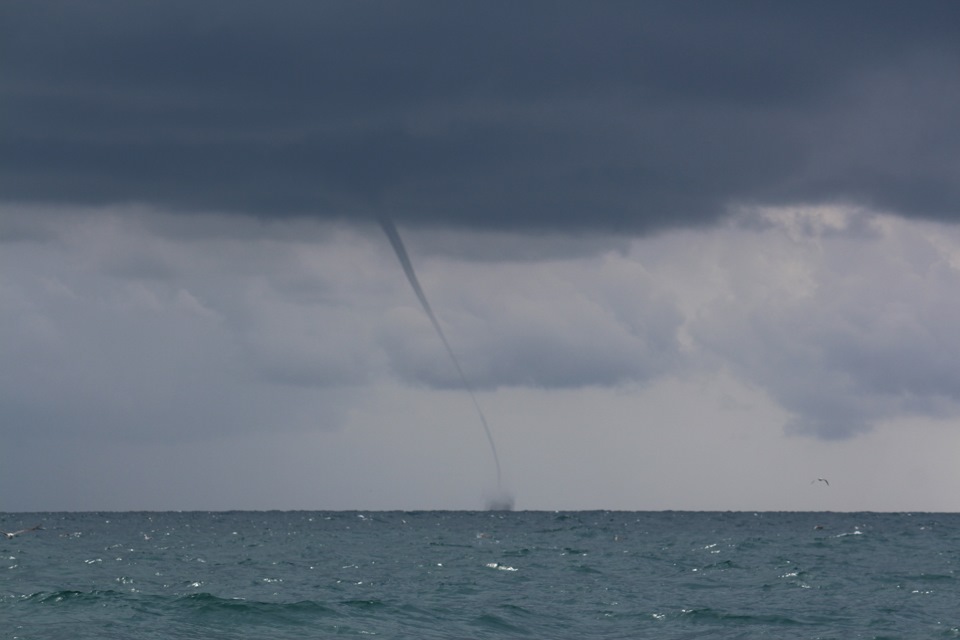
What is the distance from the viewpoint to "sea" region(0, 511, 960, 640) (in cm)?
4922

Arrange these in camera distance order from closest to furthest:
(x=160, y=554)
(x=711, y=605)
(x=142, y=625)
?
(x=142, y=625), (x=711, y=605), (x=160, y=554)

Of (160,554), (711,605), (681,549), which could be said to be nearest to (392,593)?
(711,605)

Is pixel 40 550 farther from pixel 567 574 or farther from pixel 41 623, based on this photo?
pixel 41 623

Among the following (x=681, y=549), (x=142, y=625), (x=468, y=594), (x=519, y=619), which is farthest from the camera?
(x=681, y=549)

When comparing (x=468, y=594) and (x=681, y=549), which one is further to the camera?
(x=681, y=549)

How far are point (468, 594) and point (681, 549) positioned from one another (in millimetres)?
46280

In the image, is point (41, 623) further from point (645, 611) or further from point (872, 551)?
point (872, 551)

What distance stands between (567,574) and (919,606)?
2261cm

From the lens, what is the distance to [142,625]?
48344mm

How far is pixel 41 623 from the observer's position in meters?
48.8

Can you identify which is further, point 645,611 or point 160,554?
point 160,554

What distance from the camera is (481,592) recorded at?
6238 centimetres

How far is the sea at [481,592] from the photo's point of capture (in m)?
49.2

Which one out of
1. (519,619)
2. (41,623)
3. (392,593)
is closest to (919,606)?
(519,619)
